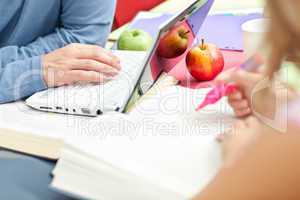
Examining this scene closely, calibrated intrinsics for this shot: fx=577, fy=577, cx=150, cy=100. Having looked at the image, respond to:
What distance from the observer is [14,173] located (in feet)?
3.38

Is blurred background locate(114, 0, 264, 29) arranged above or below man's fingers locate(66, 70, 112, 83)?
below

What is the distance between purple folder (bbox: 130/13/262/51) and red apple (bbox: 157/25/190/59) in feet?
0.22

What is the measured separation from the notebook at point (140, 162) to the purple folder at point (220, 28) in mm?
383

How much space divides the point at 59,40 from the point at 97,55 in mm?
216

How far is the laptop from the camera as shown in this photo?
1.03 meters

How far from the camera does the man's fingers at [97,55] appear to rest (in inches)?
45.8

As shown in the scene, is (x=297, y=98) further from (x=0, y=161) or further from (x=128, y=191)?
(x=0, y=161)

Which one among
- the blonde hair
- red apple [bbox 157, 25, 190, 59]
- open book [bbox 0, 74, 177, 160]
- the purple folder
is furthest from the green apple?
the blonde hair

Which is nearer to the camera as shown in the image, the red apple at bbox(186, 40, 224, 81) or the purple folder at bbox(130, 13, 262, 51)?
the red apple at bbox(186, 40, 224, 81)

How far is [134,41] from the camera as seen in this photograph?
136 cm

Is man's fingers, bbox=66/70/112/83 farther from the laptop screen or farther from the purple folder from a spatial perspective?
the purple folder

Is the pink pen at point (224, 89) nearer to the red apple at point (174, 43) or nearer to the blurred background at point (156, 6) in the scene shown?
the red apple at point (174, 43)

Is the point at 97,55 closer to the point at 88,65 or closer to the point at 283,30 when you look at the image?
the point at 88,65

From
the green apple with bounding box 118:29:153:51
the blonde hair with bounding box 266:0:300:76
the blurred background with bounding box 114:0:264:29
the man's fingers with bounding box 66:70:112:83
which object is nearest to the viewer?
the blonde hair with bounding box 266:0:300:76
